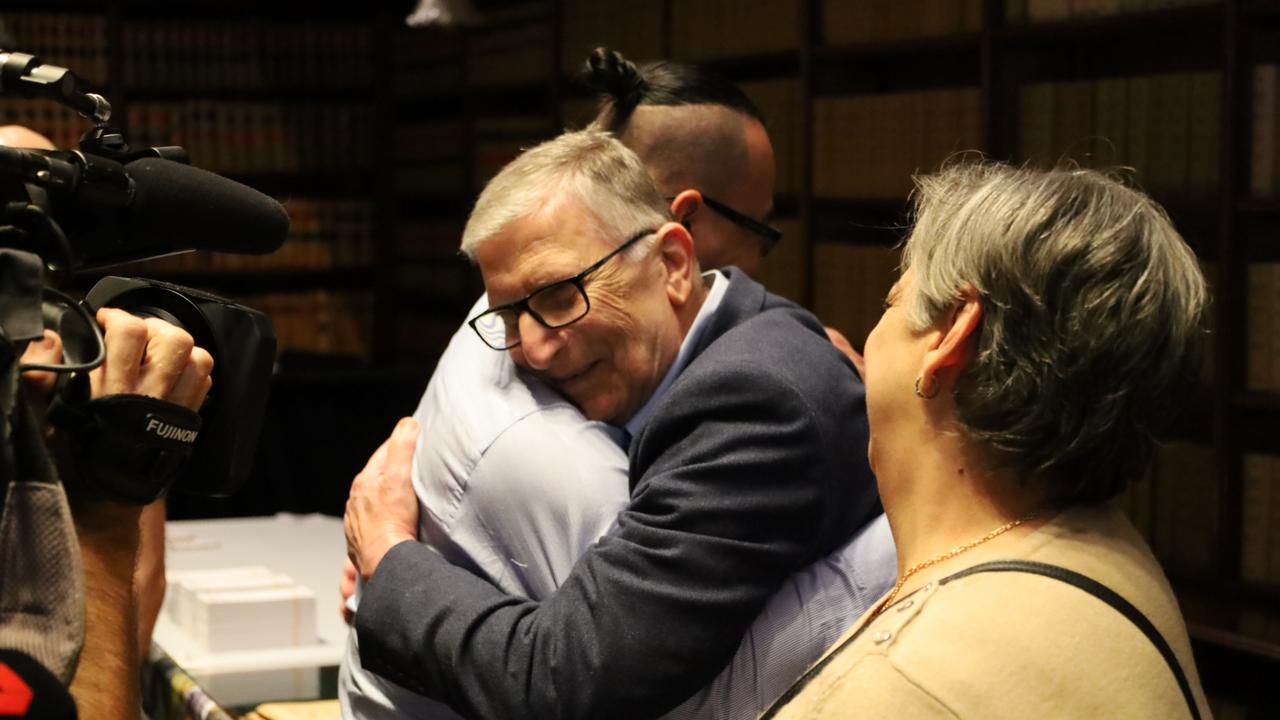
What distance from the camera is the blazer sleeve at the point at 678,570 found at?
1.32 m

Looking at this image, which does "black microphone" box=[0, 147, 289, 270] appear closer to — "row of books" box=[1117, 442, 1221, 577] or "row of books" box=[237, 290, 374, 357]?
"row of books" box=[1117, 442, 1221, 577]

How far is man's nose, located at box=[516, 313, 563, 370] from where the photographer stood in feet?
5.01

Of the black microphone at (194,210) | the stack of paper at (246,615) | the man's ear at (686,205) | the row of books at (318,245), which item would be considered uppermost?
the black microphone at (194,210)

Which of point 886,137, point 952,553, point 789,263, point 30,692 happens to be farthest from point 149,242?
point 789,263

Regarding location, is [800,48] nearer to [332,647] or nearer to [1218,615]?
[1218,615]

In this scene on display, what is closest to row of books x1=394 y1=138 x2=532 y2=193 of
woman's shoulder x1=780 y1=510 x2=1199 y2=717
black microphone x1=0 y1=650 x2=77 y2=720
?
woman's shoulder x1=780 y1=510 x2=1199 y2=717

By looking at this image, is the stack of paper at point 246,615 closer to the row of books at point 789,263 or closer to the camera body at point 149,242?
the camera body at point 149,242

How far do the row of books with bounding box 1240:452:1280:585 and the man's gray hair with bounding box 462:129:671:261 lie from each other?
2.31m

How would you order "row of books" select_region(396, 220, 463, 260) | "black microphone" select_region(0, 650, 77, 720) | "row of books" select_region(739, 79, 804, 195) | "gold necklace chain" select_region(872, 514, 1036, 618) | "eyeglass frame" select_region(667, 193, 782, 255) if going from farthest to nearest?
1. "row of books" select_region(396, 220, 463, 260)
2. "row of books" select_region(739, 79, 804, 195)
3. "eyeglass frame" select_region(667, 193, 782, 255)
4. "gold necklace chain" select_region(872, 514, 1036, 618)
5. "black microphone" select_region(0, 650, 77, 720)

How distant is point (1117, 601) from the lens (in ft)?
3.32

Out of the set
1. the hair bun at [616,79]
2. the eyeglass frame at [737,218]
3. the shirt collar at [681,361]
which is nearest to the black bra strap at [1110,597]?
the shirt collar at [681,361]

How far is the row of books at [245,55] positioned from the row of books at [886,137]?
3172 millimetres

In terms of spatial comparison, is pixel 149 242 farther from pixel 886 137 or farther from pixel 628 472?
pixel 886 137

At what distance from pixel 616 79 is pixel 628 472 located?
868mm
